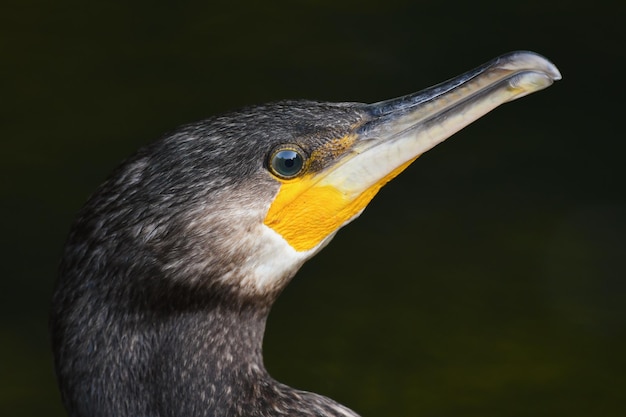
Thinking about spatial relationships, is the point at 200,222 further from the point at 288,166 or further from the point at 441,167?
the point at 441,167

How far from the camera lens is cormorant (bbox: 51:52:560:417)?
7.94ft

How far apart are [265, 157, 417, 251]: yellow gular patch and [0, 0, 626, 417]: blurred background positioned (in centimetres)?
188

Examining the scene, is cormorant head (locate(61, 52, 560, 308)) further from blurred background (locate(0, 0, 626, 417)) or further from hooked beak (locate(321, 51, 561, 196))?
blurred background (locate(0, 0, 626, 417))


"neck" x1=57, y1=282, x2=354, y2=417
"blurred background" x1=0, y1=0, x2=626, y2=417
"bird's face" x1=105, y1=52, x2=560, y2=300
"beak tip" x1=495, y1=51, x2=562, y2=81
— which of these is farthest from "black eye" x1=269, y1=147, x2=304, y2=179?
"blurred background" x1=0, y1=0, x2=626, y2=417

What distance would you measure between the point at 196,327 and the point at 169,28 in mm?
3419

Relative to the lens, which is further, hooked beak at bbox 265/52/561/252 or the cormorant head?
hooked beak at bbox 265/52/561/252

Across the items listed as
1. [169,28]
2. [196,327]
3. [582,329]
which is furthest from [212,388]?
[169,28]

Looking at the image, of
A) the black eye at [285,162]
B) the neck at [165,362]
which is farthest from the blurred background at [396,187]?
the black eye at [285,162]

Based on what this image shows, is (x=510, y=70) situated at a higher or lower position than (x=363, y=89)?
lower

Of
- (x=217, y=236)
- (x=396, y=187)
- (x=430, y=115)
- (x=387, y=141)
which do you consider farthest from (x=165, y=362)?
(x=396, y=187)

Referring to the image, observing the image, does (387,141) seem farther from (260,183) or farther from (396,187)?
(396,187)

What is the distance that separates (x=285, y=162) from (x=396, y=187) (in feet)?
8.58

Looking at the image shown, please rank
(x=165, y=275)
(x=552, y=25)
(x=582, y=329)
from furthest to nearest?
(x=552, y=25)
(x=582, y=329)
(x=165, y=275)

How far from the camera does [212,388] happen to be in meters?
2.53
